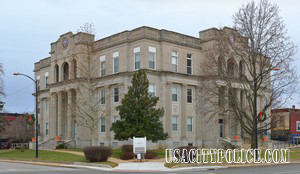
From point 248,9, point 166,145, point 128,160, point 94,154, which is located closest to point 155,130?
point 128,160

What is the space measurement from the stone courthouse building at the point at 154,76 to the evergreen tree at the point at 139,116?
825cm

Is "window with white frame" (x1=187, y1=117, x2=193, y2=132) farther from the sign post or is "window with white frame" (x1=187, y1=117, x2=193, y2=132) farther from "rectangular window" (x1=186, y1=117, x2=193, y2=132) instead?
the sign post

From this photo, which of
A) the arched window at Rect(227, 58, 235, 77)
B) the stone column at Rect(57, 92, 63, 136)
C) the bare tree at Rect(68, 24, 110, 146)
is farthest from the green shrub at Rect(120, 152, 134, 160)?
the stone column at Rect(57, 92, 63, 136)

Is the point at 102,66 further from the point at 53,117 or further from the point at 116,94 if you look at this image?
the point at 53,117

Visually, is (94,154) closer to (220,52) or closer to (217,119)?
(220,52)

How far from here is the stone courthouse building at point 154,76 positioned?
46531 millimetres

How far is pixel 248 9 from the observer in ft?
116

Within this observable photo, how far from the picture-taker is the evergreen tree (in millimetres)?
36031

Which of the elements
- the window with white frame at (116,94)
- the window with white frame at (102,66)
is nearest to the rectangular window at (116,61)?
the window with white frame at (102,66)

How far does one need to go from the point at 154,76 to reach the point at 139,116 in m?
10.7

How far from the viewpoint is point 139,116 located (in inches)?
1433

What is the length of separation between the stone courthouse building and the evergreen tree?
325 inches

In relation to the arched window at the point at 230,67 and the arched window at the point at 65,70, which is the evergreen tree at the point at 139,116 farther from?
the arched window at the point at 65,70

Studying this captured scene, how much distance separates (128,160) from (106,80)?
16.1m
